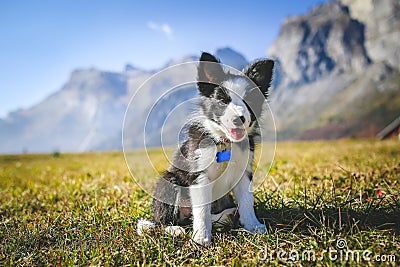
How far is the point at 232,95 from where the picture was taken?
3.27m

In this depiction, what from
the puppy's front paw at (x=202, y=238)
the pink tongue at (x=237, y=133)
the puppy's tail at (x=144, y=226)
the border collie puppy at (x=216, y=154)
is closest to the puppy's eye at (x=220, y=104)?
the border collie puppy at (x=216, y=154)

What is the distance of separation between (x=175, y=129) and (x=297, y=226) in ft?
5.73

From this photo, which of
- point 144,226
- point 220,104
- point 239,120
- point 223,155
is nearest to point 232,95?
point 220,104

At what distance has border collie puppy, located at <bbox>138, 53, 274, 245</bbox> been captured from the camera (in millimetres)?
3229

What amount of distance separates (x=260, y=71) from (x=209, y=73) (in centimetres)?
57

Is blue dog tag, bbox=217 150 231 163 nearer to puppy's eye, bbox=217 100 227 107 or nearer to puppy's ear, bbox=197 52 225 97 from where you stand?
puppy's eye, bbox=217 100 227 107

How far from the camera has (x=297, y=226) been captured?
3.24m

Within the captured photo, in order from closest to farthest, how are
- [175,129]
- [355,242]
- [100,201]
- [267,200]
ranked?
[355,242] → [175,129] → [267,200] → [100,201]

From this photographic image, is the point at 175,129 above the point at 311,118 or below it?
below

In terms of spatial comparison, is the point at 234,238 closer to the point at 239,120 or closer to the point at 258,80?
the point at 239,120

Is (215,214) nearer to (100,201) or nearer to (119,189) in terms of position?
(100,201)

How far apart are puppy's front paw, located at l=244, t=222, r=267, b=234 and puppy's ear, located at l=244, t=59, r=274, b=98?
1463mm

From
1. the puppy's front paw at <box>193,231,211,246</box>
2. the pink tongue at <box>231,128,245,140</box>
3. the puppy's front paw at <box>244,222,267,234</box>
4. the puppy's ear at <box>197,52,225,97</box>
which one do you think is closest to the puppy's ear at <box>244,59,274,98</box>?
the puppy's ear at <box>197,52,225,97</box>

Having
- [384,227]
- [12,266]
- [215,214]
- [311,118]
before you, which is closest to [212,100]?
[215,214]
